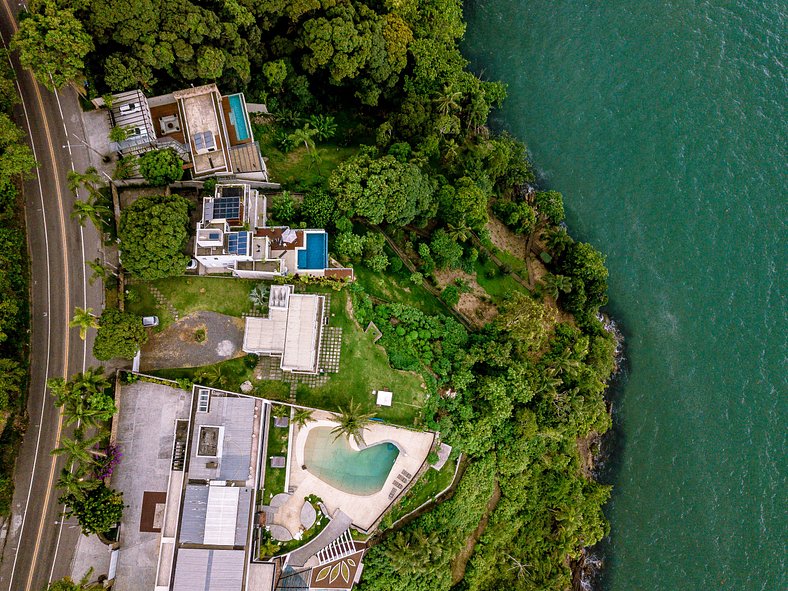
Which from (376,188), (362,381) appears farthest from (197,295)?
(376,188)

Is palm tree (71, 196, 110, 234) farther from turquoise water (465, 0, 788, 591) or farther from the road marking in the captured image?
turquoise water (465, 0, 788, 591)

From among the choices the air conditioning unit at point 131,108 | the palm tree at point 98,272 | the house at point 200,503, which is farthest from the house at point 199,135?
the house at point 200,503

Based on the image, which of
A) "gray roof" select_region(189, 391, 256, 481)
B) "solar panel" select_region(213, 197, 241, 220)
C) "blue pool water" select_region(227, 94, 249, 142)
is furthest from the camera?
"blue pool water" select_region(227, 94, 249, 142)

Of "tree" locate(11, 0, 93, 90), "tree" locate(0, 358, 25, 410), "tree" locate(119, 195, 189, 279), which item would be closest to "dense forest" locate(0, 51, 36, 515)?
"tree" locate(0, 358, 25, 410)

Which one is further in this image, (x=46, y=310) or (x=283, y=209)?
(x=283, y=209)

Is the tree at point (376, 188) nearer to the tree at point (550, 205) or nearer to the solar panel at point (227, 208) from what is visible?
the solar panel at point (227, 208)

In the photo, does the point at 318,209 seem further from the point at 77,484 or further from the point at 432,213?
the point at 77,484
